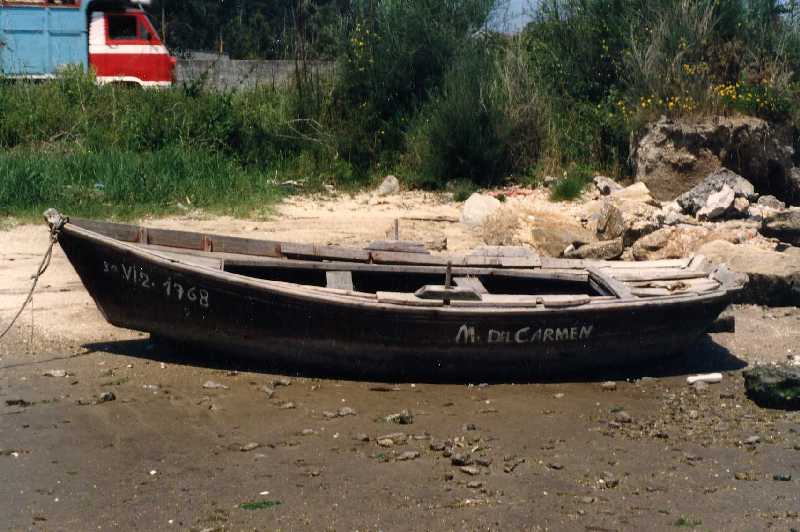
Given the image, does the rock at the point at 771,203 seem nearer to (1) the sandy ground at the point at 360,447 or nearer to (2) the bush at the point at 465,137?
(2) the bush at the point at 465,137

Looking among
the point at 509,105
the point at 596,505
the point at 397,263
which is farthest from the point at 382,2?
the point at 596,505

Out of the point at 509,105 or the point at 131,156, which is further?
the point at 509,105

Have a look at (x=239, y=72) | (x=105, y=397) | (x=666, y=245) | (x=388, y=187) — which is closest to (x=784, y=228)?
(x=666, y=245)

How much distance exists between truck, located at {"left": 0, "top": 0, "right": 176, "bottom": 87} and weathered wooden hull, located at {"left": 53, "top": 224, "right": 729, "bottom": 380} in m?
11.6

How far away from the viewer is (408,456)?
5859 mm

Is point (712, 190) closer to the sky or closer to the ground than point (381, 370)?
closer to the sky

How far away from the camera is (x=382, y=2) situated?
15867 mm

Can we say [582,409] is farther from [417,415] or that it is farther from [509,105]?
[509,105]

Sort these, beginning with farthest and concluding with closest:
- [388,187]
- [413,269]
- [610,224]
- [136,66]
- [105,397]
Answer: [136,66] < [388,187] < [610,224] < [413,269] < [105,397]

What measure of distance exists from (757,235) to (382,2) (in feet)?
23.9

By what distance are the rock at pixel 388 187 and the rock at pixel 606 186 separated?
266 cm

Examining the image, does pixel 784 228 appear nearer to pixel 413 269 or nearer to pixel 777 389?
pixel 777 389

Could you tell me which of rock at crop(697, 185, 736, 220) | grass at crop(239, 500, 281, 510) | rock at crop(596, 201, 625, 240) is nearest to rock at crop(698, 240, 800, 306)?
rock at crop(596, 201, 625, 240)

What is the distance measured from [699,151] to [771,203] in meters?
1.20
